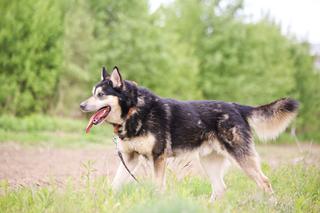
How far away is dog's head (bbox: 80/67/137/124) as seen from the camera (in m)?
6.84

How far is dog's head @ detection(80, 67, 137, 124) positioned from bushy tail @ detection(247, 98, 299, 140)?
1.99 meters

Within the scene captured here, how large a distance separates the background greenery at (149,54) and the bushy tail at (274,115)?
575 inches

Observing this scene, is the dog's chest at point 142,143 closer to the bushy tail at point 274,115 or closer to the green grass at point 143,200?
the green grass at point 143,200

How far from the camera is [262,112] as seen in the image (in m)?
7.64

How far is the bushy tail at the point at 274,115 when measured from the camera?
25.1 feet

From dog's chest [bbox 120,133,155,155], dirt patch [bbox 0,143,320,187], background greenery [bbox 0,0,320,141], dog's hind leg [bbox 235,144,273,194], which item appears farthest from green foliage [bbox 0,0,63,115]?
dog's hind leg [bbox 235,144,273,194]

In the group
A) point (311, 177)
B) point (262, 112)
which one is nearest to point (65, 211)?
point (262, 112)

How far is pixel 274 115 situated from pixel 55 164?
5.56 meters

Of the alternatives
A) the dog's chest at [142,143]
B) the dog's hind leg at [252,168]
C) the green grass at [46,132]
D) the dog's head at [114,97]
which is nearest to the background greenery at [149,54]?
the green grass at [46,132]

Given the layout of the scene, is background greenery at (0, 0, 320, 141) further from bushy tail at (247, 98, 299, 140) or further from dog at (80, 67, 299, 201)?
bushy tail at (247, 98, 299, 140)

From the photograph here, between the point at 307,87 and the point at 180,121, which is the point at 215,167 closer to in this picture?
the point at 180,121

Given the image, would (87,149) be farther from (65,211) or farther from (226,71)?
(226,71)

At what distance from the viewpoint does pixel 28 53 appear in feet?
69.1

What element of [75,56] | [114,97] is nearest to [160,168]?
[114,97]
